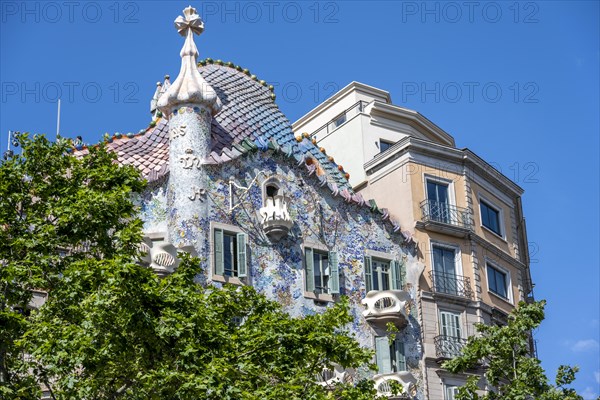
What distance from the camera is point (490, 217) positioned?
137 ft

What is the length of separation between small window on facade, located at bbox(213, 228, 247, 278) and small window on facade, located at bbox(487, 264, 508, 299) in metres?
9.26

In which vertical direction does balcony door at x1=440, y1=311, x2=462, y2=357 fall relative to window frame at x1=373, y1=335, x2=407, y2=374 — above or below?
above

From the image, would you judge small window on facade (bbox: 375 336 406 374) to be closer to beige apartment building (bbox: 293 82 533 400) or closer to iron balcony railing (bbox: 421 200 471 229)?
beige apartment building (bbox: 293 82 533 400)

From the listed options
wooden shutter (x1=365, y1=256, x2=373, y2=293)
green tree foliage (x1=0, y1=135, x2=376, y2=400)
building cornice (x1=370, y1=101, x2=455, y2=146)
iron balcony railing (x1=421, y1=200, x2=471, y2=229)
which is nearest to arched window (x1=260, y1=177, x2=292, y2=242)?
wooden shutter (x1=365, y1=256, x2=373, y2=293)

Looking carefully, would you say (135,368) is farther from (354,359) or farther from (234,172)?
(234,172)

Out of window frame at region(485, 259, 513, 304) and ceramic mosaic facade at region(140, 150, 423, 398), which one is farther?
window frame at region(485, 259, 513, 304)

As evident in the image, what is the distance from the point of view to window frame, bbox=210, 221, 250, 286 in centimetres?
3434

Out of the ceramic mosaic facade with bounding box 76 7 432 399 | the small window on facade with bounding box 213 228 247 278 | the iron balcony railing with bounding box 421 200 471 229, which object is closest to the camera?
the small window on facade with bounding box 213 228 247 278

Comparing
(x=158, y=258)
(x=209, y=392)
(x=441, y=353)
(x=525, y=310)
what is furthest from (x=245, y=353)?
(x=441, y=353)

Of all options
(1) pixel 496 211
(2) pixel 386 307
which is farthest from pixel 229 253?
(1) pixel 496 211

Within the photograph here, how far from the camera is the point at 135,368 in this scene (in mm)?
25859

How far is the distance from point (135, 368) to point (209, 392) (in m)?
2.06

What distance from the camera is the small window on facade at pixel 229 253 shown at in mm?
34625

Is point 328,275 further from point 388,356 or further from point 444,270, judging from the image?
point 444,270
